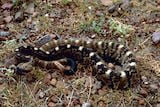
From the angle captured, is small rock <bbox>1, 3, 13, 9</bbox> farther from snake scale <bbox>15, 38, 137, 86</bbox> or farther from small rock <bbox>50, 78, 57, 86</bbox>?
small rock <bbox>50, 78, 57, 86</bbox>

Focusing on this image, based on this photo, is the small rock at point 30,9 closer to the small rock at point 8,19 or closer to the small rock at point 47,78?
the small rock at point 8,19

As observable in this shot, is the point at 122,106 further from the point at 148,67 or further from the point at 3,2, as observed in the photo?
the point at 3,2

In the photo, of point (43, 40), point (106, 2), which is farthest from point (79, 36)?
point (106, 2)

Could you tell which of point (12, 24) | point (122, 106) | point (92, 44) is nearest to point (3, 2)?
point (12, 24)

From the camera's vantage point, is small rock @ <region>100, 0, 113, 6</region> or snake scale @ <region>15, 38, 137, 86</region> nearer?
snake scale @ <region>15, 38, 137, 86</region>

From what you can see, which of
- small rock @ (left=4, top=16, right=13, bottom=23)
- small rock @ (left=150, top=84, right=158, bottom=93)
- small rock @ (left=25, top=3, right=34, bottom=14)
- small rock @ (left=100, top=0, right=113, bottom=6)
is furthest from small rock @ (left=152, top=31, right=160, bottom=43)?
small rock @ (left=4, top=16, right=13, bottom=23)

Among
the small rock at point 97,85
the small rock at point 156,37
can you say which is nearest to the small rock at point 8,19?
the small rock at point 97,85

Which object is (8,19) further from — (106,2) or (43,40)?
(106,2)
